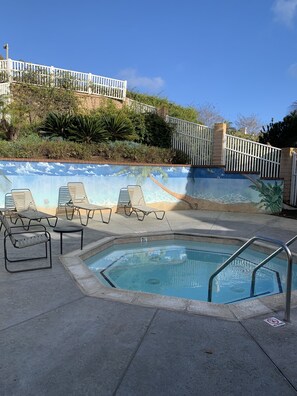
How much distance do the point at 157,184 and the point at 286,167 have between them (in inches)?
177

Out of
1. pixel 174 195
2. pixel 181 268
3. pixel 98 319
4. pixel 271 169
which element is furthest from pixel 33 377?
pixel 271 169

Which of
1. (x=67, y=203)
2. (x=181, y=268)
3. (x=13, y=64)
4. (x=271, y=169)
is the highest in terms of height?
(x=13, y=64)

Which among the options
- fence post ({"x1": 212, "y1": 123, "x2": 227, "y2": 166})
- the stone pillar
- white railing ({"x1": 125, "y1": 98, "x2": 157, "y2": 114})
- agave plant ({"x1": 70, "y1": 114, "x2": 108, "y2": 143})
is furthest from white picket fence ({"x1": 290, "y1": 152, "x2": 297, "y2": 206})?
agave plant ({"x1": 70, "y1": 114, "x2": 108, "y2": 143})

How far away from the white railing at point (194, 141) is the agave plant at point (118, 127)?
6.50 ft

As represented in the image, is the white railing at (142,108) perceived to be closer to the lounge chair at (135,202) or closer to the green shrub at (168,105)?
the green shrub at (168,105)

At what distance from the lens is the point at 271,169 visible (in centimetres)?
1120

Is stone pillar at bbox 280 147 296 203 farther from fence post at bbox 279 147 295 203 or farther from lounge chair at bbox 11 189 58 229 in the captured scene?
lounge chair at bbox 11 189 58 229

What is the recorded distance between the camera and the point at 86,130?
1108 centimetres

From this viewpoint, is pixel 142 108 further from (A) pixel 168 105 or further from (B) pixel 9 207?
(B) pixel 9 207

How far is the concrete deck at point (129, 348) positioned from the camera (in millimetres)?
2230

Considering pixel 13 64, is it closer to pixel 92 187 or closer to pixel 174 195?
pixel 92 187

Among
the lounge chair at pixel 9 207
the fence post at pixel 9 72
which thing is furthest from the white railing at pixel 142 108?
the lounge chair at pixel 9 207

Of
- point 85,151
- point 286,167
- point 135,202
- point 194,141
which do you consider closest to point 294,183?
point 286,167

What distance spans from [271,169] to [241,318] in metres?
8.88
